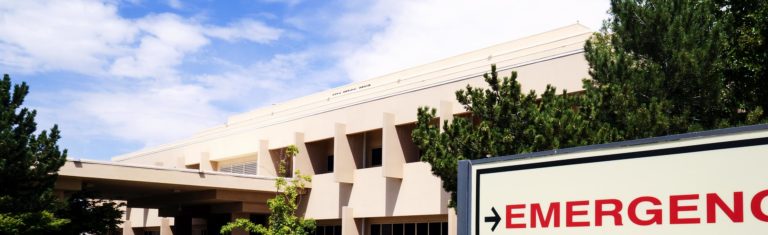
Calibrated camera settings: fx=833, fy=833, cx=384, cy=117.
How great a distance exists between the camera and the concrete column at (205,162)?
4338 centimetres

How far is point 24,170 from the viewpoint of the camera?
23219mm

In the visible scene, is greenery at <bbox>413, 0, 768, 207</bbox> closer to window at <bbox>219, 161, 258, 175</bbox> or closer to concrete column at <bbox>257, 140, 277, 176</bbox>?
concrete column at <bbox>257, 140, 277, 176</bbox>

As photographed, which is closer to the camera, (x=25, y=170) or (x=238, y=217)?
(x=25, y=170)

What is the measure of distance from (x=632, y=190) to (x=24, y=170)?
65.1 ft

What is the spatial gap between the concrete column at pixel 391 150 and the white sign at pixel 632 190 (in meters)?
21.7

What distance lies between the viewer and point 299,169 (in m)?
36.0

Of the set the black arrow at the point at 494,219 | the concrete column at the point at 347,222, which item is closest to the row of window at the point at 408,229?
the concrete column at the point at 347,222

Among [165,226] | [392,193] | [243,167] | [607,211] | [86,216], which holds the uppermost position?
[243,167]

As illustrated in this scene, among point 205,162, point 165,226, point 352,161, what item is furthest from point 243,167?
point 352,161

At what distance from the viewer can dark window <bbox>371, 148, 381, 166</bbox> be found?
34.2m

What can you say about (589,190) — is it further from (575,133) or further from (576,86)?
(576,86)

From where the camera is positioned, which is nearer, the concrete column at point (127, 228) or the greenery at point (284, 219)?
the greenery at point (284, 219)

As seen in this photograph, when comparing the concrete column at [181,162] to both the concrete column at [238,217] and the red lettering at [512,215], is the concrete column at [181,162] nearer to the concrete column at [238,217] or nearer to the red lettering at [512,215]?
the concrete column at [238,217]

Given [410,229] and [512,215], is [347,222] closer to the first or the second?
[410,229]
